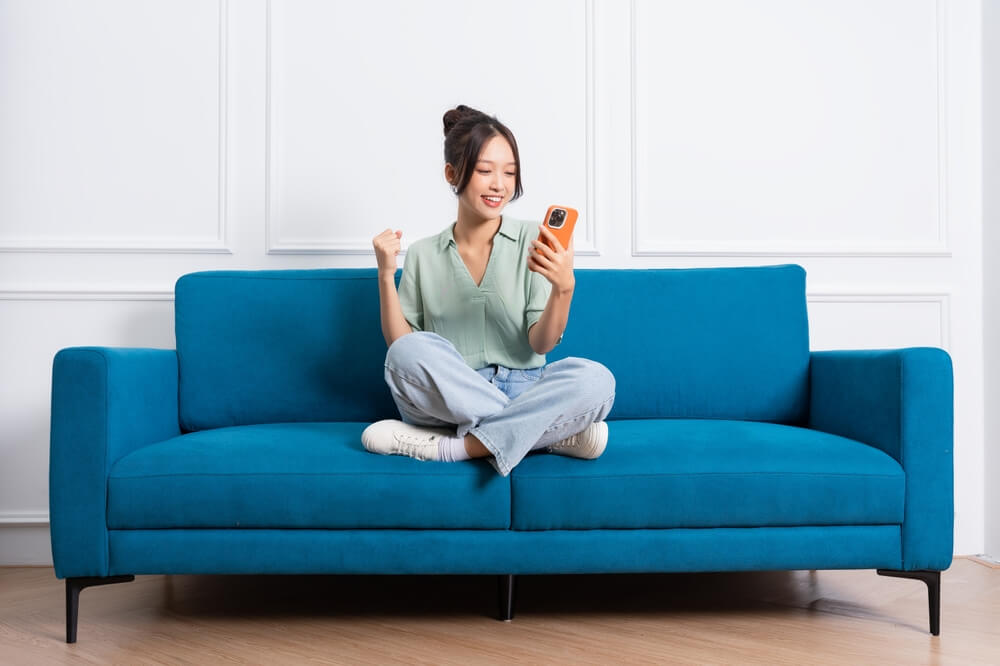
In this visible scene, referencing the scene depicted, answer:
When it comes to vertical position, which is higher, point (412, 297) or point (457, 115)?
point (457, 115)

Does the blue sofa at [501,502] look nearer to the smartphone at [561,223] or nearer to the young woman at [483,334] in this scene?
the young woman at [483,334]

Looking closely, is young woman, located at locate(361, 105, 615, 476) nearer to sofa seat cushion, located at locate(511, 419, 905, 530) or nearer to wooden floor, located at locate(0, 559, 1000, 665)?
sofa seat cushion, located at locate(511, 419, 905, 530)

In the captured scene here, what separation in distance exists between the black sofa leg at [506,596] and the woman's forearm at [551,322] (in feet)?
1.63

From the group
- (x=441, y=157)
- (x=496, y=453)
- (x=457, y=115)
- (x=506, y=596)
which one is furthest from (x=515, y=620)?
(x=441, y=157)

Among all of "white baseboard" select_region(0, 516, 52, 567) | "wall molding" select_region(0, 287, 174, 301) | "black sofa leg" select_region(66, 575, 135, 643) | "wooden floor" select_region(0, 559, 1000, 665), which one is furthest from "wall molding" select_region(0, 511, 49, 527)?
"black sofa leg" select_region(66, 575, 135, 643)

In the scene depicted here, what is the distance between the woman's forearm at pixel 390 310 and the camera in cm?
192

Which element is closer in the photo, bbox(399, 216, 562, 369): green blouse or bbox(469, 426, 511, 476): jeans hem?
bbox(469, 426, 511, 476): jeans hem

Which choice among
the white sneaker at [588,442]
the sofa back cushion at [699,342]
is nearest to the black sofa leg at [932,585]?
the sofa back cushion at [699,342]

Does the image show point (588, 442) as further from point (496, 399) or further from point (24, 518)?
point (24, 518)

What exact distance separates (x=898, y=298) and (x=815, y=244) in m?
0.31

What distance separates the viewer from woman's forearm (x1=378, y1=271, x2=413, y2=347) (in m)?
1.92

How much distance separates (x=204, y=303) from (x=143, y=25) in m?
0.98

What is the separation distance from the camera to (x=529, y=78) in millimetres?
2594

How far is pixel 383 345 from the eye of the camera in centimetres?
216
